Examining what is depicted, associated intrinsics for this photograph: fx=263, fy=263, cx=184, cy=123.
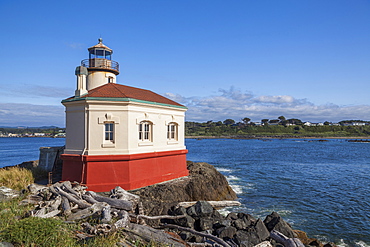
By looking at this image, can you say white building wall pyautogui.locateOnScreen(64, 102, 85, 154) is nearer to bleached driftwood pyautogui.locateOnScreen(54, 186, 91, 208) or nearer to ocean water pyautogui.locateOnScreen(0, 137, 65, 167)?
bleached driftwood pyautogui.locateOnScreen(54, 186, 91, 208)

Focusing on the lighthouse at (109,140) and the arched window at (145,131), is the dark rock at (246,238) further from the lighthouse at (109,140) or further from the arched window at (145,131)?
the arched window at (145,131)

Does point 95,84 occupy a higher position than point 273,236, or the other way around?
point 95,84

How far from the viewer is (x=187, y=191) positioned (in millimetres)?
14172

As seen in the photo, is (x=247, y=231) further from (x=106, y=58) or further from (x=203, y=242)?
(x=106, y=58)

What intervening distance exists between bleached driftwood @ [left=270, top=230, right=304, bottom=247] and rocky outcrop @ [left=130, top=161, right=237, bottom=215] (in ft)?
13.3

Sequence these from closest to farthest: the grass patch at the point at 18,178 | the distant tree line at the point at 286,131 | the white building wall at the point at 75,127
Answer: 1. the grass patch at the point at 18,178
2. the white building wall at the point at 75,127
3. the distant tree line at the point at 286,131

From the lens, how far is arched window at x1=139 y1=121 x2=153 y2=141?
14.0 m

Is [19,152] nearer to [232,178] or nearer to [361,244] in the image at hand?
[232,178]

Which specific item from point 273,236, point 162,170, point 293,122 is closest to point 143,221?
point 273,236

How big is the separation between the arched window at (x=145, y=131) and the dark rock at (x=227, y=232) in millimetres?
6867

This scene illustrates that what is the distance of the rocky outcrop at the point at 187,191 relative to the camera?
35.8ft

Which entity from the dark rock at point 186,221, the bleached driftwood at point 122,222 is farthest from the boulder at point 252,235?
the bleached driftwood at point 122,222

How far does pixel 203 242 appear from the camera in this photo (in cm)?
805

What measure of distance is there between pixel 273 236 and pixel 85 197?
701 centimetres
